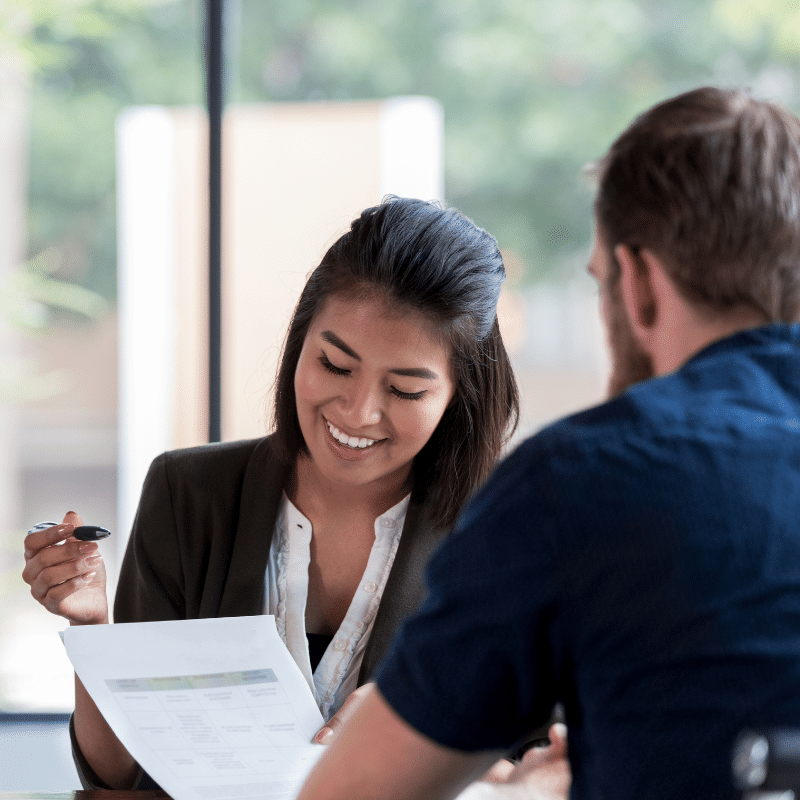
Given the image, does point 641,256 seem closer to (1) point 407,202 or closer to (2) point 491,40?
(1) point 407,202

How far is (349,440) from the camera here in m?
1.42

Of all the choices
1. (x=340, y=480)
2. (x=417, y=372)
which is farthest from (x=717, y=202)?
(x=340, y=480)

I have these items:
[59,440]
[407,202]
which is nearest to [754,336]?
[407,202]

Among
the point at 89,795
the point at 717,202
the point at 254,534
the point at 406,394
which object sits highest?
the point at 717,202

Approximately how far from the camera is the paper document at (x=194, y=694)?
3.54 ft

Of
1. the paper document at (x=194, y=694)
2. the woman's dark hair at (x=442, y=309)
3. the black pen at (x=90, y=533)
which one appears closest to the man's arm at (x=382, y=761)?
the paper document at (x=194, y=694)

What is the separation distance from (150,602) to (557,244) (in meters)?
2.13

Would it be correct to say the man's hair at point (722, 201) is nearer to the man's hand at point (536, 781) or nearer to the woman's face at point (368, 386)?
the man's hand at point (536, 781)

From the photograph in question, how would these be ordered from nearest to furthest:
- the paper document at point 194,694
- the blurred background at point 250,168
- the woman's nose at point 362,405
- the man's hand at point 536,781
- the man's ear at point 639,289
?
the man's ear at point 639,289, the man's hand at point 536,781, the paper document at point 194,694, the woman's nose at point 362,405, the blurred background at point 250,168

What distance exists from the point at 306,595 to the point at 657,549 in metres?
0.96

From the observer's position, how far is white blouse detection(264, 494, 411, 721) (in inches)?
55.4

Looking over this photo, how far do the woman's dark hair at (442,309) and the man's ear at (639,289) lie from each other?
68 centimetres

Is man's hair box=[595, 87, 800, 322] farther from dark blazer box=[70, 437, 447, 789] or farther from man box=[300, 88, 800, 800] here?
dark blazer box=[70, 437, 447, 789]

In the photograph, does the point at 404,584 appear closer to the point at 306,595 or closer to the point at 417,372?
the point at 306,595
